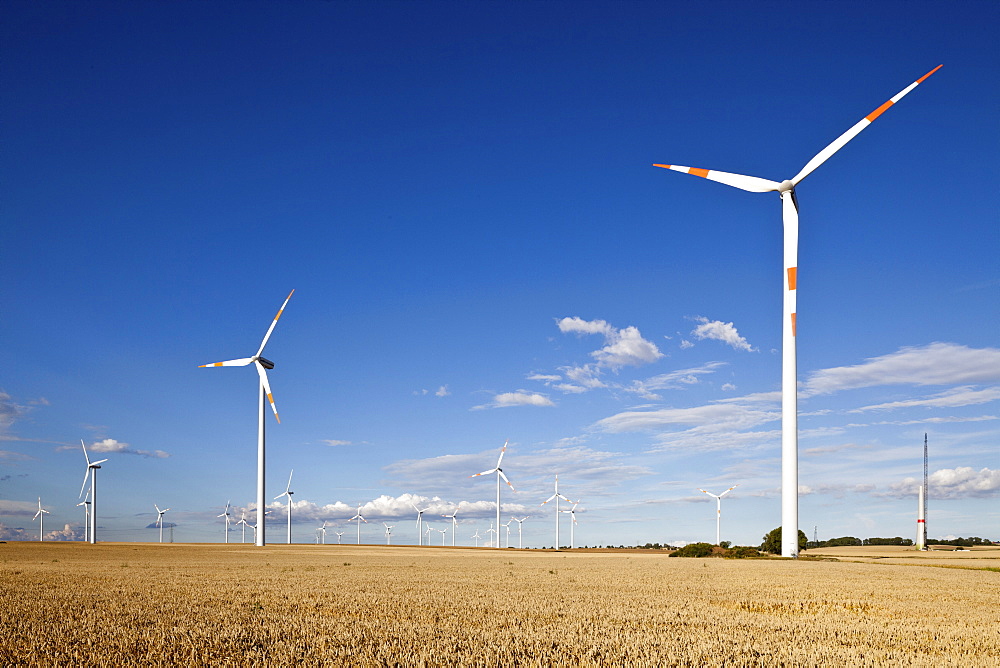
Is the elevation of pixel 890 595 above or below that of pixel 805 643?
below

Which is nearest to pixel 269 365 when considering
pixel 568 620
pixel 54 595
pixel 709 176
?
pixel 709 176

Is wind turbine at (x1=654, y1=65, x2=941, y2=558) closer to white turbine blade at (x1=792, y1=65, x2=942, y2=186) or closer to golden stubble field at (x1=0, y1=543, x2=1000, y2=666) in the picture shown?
white turbine blade at (x1=792, y1=65, x2=942, y2=186)

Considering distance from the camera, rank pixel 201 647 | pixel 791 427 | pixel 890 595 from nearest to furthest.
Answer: pixel 201 647 → pixel 890 595 → pixel 791 427

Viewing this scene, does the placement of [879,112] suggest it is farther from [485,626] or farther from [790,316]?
[485,626]

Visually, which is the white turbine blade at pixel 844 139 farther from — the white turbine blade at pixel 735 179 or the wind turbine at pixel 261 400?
the wind turbine at pixel 261 400

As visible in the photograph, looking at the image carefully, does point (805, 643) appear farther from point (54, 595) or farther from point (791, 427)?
point (791, 427)

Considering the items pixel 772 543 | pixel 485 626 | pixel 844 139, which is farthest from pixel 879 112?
pixel 485 626

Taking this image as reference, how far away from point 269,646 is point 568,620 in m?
6.05

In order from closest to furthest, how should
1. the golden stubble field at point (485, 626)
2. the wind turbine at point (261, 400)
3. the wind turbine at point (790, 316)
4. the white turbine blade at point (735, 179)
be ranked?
the golden stubble field at point (485, 626) < the wind turbine at point (790, 316) < the white turbine blade at point (735, 179) < the wind turbine at point (261, 400)

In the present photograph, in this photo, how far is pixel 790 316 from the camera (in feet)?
198

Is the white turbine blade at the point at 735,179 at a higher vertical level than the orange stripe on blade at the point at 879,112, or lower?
lower

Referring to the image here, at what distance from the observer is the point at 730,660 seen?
10461mm

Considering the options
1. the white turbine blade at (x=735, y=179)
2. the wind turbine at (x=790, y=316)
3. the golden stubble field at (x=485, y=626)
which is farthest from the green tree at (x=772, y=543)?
the golden stubble field at (x=485, y=626)

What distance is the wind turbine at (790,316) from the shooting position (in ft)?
191
